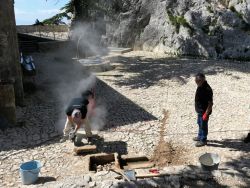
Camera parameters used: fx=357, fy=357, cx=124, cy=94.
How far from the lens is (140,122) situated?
1184cm

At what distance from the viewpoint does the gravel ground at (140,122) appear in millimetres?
9016

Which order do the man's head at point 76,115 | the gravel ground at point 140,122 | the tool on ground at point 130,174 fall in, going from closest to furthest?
the tool on ground at point 130,174, the gravel ground at point 140,122, the man's head at point 76,115

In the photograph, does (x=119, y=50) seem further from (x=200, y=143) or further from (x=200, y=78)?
(x=200, y=78)

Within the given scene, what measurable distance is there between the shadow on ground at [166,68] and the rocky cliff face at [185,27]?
5.54ft

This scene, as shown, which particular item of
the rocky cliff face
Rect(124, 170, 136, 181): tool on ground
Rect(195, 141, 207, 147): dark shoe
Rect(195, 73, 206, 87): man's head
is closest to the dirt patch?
Rect(195, 141, 207, 147): dark shoe

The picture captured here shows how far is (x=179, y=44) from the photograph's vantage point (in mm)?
23781

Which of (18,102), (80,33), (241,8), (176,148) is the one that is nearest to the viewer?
(176,148)

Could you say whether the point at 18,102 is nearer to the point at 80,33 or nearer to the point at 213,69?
the point at 213,69

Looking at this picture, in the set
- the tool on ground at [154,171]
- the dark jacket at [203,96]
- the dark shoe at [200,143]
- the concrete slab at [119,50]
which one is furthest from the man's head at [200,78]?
the concrete slab at [119,50]

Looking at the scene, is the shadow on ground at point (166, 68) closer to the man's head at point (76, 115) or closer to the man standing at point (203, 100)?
the man standing at point (203, 100)

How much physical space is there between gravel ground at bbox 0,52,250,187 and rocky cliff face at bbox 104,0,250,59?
10.6ft

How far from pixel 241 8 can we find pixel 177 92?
1086 centimetres

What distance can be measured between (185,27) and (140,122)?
1386 cm

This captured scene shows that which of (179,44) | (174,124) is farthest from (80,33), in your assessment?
(174,124)
